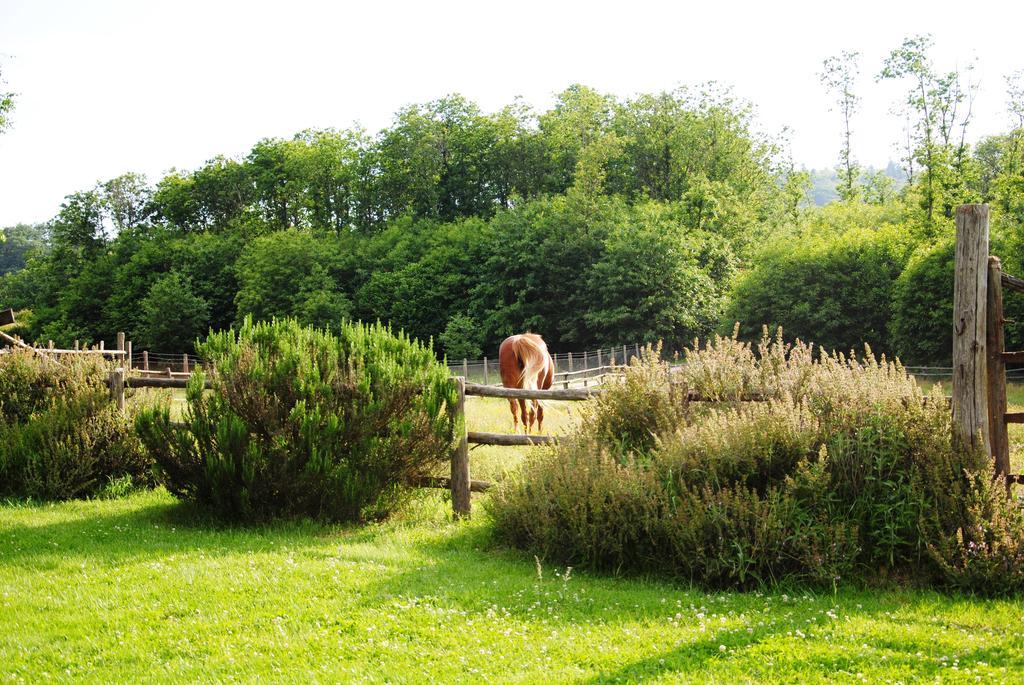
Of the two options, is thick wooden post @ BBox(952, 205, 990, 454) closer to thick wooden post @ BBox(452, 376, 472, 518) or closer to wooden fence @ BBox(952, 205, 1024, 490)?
wooden fence @ BBox(952, 205, 1024, 490)

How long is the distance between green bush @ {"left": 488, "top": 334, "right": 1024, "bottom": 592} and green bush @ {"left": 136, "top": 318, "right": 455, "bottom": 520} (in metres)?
1.49

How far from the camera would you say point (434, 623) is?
17.1 feet

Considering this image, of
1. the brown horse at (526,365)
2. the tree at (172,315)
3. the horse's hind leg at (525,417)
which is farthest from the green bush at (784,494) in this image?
→ the tree at (172,315)

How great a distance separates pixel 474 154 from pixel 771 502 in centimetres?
6061

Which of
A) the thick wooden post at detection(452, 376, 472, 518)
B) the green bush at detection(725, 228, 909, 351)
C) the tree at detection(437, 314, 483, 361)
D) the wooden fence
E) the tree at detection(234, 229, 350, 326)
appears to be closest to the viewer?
the wooden fence

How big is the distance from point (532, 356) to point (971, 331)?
945cm

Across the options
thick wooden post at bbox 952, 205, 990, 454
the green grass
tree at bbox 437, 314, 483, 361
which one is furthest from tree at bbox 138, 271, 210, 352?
thick wooden post at bbox 952, 205, 990, 454

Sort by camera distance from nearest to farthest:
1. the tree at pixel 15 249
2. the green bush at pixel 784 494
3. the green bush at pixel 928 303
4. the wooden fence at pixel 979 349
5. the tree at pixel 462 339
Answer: the green bush at pixel 784 494 < the wooden fence at pixel 979 349 < the green bush at pixel 928 303 < the tree at pixel 462 339 < the tree at pixel 15 249

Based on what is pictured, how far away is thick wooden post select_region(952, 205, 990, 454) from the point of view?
6309 millimetres

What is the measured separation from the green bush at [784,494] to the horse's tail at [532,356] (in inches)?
285

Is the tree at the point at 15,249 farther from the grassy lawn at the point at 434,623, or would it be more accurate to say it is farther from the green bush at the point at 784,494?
the green bush at the point at 784,494

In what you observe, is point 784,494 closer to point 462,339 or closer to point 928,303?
point 928,303

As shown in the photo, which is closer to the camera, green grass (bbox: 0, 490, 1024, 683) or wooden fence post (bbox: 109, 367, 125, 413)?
green grass (bbox: 0, 490, 1024, 683)

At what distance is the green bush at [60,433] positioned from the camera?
10031 millimetres
